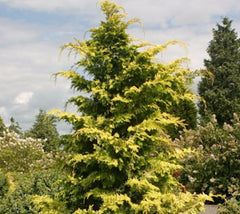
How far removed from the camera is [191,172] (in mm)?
11852

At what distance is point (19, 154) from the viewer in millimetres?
19641

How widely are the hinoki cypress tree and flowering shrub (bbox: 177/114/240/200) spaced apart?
15.7 feet

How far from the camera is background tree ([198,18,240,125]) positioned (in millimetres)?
31875

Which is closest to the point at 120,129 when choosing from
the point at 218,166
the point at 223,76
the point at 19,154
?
the point at 218,166

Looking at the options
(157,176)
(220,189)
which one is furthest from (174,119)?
(220,189)

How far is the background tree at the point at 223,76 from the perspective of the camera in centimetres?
3188

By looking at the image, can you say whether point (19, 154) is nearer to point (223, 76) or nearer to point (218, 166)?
point (218, 166)

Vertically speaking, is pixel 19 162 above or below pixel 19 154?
below

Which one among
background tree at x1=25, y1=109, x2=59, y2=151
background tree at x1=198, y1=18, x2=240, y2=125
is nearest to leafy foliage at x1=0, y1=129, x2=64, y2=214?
A: background tree at x1=25, y1=109, x2=59, y2=151

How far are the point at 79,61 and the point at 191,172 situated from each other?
7.10 meters

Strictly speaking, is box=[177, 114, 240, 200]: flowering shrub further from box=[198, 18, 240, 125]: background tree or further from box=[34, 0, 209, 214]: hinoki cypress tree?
box=[198, 18, 240, 125]: background tree

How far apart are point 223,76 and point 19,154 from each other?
70.4 feet

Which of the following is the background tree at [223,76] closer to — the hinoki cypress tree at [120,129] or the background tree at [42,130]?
the background tree at [42,130]

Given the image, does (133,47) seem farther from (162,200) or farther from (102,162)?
(162,200)
